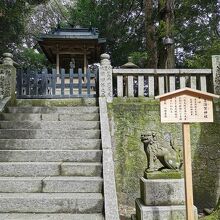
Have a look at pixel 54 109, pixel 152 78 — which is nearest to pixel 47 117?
pixel 54 109

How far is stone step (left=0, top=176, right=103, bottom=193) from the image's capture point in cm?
454

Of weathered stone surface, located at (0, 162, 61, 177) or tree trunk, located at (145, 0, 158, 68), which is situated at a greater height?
tree trunk, located at (145, 0, 158, 68)

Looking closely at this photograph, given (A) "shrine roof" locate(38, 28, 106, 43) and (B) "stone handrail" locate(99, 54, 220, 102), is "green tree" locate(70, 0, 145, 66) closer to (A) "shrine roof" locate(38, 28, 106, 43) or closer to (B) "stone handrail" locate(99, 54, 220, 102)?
(A) "shrine roof" locate(38, 28, 106, 43)

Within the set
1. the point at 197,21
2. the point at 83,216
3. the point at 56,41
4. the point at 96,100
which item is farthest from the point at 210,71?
the point at 197,21

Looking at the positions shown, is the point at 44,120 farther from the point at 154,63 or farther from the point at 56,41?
the point at 56,41

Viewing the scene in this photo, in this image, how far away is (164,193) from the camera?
4582 millimetres

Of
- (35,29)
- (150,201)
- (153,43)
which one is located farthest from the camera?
(35,29)

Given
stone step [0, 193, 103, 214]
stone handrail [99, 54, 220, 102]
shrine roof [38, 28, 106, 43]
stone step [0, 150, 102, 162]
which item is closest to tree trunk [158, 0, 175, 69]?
stone handrail [99, 54, 220, 102]

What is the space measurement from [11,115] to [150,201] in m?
3.85

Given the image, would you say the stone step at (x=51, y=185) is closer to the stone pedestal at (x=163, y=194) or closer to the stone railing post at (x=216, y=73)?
the stone pedestal at (x=163, y=194)

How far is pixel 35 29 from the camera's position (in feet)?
91.5

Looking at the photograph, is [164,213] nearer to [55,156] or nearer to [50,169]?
[50,169]

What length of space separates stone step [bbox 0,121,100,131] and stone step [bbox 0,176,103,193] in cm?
182

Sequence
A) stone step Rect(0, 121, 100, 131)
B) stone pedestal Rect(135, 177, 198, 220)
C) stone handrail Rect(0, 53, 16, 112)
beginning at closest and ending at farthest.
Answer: stone pedestal Rect(135, 177, 198, 220), stone step Rect(0, 121, 100, 131), stone handrail Rect(0, 53, 16, 112)
